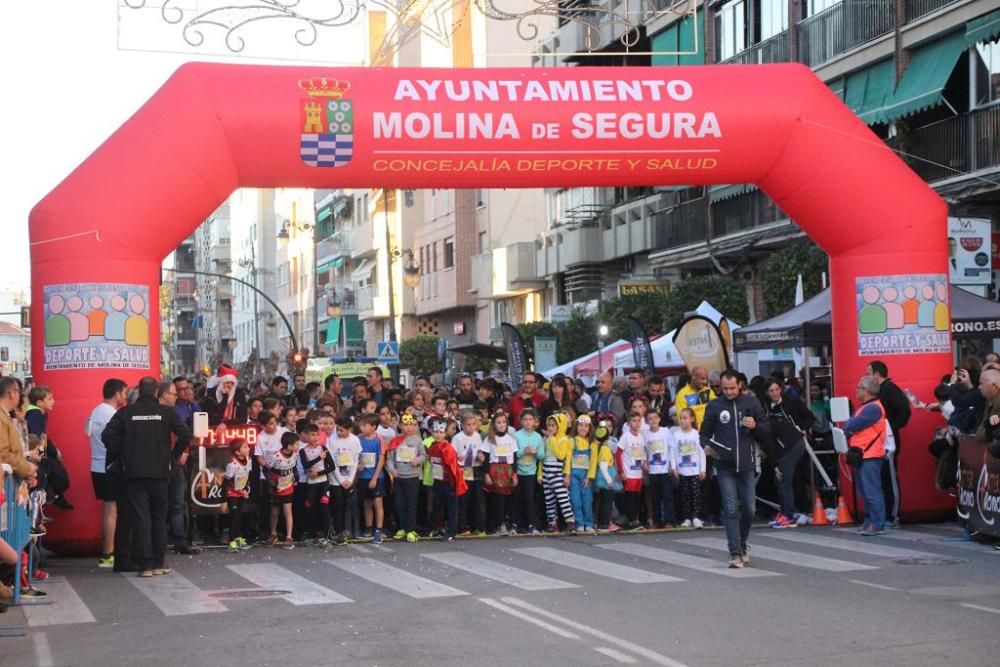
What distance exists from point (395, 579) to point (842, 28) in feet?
74.0

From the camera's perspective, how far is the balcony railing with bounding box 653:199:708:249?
39281 millimetres

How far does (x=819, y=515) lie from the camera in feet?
58.0

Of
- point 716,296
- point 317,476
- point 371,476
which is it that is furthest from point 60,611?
point 716,296

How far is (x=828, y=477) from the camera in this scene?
18266mm

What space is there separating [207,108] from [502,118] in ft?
9.82

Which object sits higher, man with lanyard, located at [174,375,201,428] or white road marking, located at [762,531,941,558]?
man with lanyard, located at [174,375,201,428]

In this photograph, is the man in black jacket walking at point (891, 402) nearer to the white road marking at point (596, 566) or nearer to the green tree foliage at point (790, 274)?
the white road marking at point (596, 566)

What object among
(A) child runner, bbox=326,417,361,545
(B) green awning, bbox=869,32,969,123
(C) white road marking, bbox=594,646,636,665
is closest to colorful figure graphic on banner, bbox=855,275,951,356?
(A) child runner, bbox=326,417,361,545

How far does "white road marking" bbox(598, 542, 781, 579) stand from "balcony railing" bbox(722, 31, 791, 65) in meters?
21.4

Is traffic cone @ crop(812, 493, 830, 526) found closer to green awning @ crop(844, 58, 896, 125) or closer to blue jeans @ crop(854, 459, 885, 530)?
blue jeans @ crop(854, 459, 885, 530)

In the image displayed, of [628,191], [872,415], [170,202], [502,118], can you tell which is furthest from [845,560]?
[628,191]

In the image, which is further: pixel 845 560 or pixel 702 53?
pixel 702 53

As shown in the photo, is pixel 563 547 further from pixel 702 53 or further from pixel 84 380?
pixel 702 53

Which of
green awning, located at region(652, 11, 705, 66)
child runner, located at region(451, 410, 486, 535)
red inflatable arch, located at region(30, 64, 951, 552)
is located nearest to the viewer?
red inflatable arch, located at region(30, 64, 951, 552)
